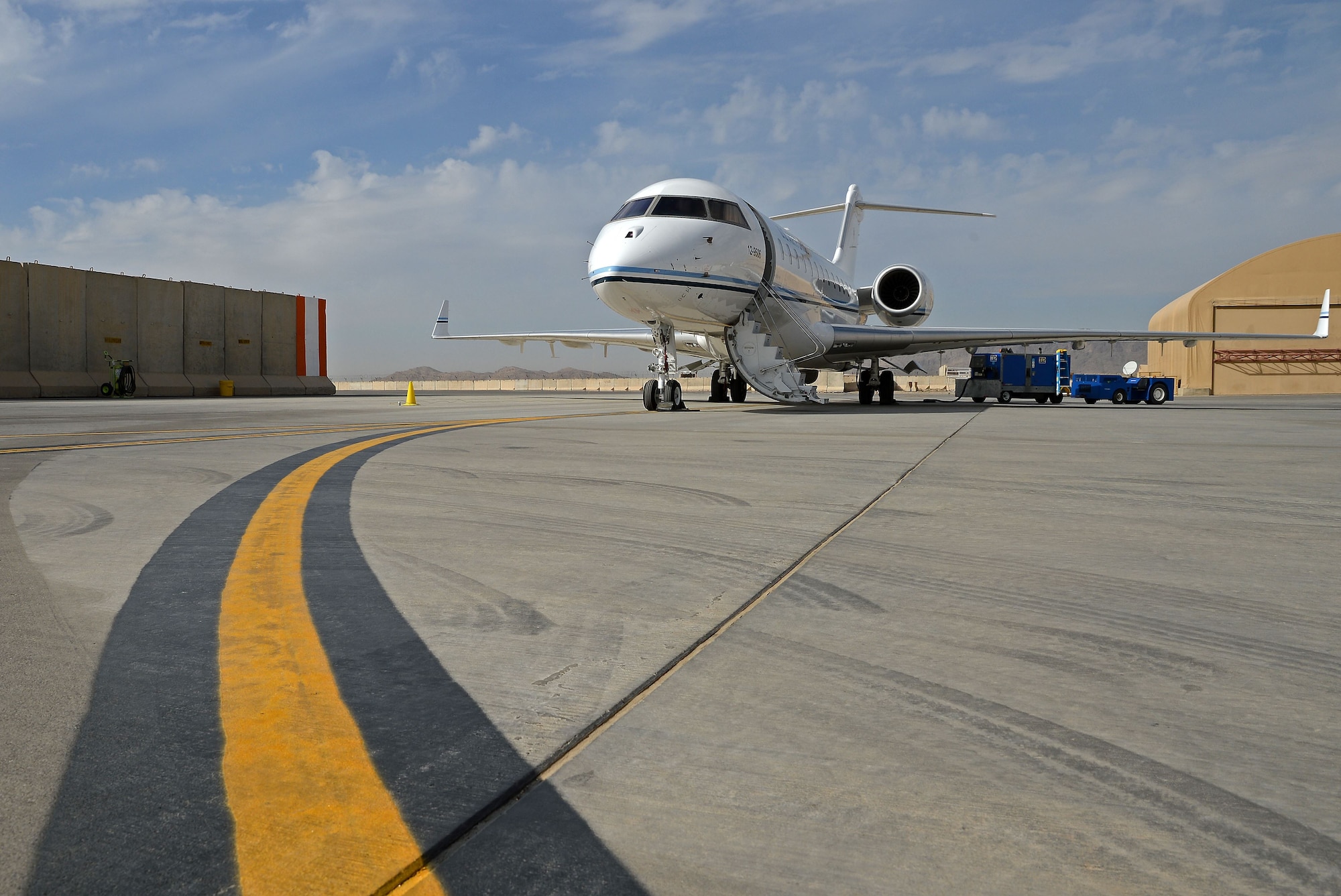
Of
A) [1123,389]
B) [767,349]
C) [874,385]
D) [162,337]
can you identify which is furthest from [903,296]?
[162,337]

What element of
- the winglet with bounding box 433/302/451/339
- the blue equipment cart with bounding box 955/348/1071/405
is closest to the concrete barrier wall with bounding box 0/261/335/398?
the winglet with bounding box 433/302/451/339

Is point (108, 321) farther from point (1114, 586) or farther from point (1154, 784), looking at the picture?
→ point (1154, 784)

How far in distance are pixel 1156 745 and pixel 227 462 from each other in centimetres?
712

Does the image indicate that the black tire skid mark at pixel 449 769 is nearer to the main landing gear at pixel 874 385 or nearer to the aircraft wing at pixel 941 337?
the aircraft wing at pixel 941 337

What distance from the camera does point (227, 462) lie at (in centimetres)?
724

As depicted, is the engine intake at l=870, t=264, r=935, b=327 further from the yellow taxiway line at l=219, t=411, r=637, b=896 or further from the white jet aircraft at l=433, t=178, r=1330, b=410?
the yellow taxiway line at l=219, t=411, r=637, b=896

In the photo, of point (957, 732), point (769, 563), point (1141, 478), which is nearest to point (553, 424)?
point (1141, 478)

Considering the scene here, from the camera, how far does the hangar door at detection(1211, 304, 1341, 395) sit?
46219 mm

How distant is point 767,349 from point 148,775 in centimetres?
1680

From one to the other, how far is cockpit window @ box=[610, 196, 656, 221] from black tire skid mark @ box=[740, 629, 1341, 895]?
45.2 ft

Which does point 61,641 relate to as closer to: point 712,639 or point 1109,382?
point 712,639

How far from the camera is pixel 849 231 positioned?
33.4 metres

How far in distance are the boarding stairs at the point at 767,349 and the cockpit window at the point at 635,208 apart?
3.15 m

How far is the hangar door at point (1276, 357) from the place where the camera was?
46219mm
